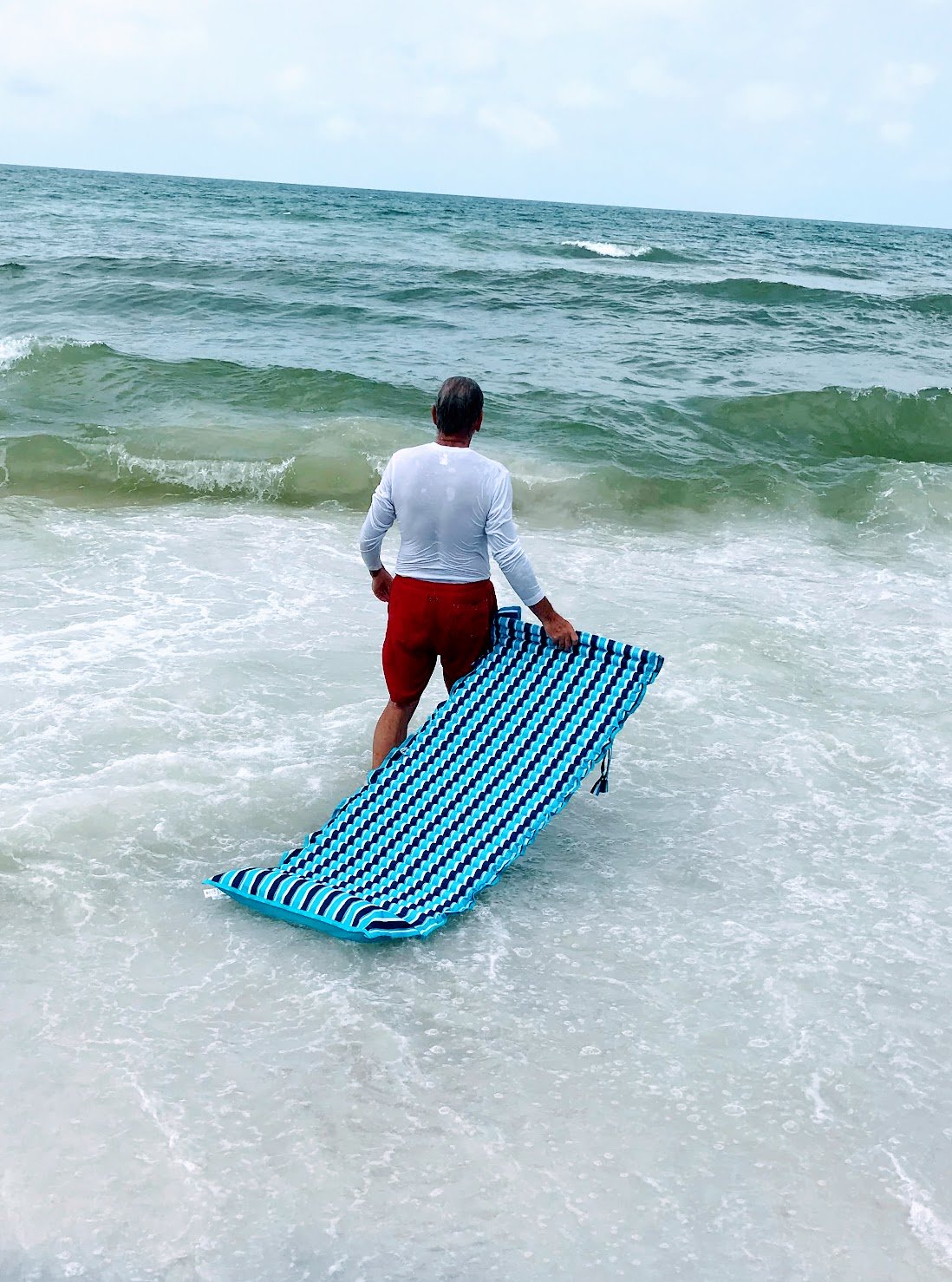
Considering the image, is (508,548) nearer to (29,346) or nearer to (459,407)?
(459,407)

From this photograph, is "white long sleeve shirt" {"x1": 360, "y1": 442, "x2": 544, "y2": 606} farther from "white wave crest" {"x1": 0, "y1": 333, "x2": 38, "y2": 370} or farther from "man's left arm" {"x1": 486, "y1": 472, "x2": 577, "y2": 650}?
"white wave crest" {"x1": 0, "y1": 333, "x2": 38, "y2": 370}

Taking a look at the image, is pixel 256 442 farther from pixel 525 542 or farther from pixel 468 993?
pixel 468 993

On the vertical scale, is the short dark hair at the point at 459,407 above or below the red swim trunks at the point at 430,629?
above

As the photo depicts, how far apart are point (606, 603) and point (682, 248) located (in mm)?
39894

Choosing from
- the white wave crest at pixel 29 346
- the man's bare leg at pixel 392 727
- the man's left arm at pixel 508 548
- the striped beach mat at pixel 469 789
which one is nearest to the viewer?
the striped beach mat at pixel 469 789

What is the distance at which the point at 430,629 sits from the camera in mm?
4797

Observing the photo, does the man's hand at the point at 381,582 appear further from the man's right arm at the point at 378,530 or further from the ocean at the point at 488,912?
the ocean at the point at 488,912

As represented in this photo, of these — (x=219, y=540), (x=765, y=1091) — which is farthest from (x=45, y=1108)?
(x=219, y=540)

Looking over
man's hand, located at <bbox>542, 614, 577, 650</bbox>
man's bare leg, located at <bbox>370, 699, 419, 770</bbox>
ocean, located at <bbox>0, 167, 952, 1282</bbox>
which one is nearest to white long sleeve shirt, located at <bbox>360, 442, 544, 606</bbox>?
man's hand, located at <bbox>542, 614, 577, 650</bbox>

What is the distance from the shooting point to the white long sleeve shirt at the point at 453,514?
4.50m

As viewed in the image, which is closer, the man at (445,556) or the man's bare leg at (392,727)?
the man at (445,556)

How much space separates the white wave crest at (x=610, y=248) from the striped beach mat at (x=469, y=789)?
33.8 meters

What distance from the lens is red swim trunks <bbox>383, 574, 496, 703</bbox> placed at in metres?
4.73

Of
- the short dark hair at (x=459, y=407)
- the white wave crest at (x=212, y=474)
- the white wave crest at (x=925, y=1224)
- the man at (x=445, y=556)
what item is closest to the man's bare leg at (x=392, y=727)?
the man at (x=445, y=556)
